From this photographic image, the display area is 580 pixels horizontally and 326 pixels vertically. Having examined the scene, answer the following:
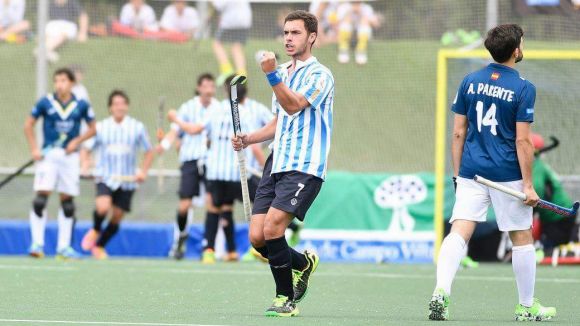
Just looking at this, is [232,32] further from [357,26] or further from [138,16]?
[357,26]

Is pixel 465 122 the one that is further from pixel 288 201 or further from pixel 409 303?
pixel 409 303

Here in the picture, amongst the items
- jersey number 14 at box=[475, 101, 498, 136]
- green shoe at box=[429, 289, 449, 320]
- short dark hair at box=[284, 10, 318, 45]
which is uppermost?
short dark hair at box=[284, 10, 318, 45]

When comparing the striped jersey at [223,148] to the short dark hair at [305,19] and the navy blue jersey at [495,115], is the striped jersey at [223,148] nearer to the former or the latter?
the short dark hair at [305,19]

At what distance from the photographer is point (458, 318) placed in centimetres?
797

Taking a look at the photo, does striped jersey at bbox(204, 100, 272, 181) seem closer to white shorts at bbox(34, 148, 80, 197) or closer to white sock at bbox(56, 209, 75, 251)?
white shorts at bbox(34, 148, 80, 197)

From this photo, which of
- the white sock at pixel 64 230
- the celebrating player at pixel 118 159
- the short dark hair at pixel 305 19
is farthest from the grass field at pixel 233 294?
the short dark hair at pixel 305 19

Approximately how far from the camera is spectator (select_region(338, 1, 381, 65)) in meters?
18.2

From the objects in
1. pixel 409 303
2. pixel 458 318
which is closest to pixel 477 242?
pixel 409 303

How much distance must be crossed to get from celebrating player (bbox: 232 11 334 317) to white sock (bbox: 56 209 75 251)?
698cm

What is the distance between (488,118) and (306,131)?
107 centimetres

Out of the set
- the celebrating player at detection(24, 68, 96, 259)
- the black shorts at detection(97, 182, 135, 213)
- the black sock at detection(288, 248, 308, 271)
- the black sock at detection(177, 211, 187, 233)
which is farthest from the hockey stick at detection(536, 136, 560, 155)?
the black sock at detection(288, 248, 308, 271)

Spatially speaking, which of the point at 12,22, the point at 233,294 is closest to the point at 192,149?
the point at 12,22

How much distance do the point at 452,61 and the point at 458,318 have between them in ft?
24.3

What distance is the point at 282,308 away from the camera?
26.2 feet
